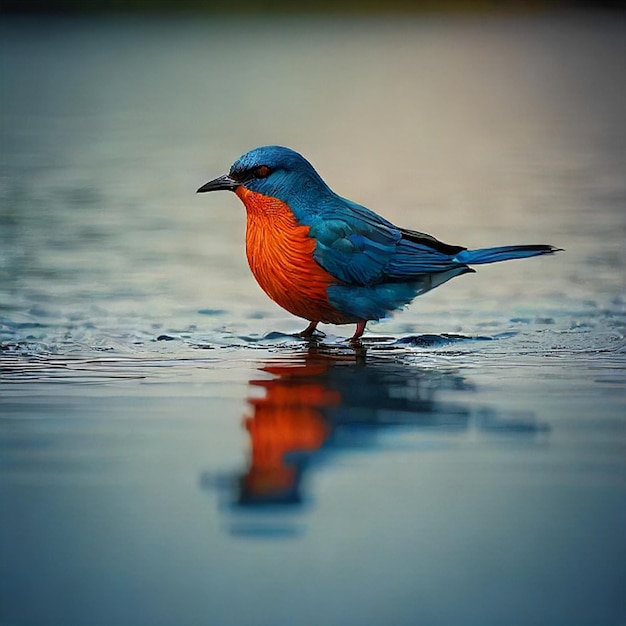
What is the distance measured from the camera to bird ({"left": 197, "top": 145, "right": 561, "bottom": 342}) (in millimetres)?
5512

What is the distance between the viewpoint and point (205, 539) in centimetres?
313

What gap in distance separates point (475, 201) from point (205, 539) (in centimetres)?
666

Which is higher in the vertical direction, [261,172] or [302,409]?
[261,172]

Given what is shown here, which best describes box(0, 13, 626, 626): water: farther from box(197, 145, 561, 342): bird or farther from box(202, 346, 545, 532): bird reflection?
box(197, 145, 561, 342): bird

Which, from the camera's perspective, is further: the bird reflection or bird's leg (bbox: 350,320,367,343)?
bird's leg (bbox: 350,320,367,343)

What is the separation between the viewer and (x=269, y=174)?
564cm

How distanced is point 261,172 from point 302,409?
5.09 feet

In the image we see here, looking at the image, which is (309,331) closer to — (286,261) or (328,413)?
(286,261)

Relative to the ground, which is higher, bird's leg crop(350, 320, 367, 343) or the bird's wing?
the bird's wing

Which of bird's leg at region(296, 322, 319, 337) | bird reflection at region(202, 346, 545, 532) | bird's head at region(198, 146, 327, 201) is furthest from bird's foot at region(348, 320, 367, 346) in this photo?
bird's head at region(198, 146, 327, 201)

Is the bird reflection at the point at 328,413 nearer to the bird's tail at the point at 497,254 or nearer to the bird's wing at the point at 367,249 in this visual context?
the bird's wing at the point at 367,249

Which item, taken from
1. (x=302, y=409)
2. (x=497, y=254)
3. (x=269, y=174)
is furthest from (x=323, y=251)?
(x=302, y=409)

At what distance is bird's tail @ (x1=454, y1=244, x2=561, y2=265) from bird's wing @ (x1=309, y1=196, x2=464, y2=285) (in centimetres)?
5

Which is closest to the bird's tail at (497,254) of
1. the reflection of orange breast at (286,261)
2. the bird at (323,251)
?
the bird at (323,251)
